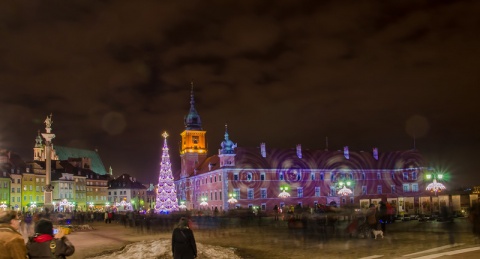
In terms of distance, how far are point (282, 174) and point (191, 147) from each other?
24.4m

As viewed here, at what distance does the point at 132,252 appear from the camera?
19859 mm

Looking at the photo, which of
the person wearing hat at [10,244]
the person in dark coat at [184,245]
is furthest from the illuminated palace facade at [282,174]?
the person wearing hat at [10,244]

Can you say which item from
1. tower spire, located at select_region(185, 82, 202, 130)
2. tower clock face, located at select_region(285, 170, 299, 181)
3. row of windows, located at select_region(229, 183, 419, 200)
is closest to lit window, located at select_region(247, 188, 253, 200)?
row of windows, located at select_region(229, 183, 419, 200)

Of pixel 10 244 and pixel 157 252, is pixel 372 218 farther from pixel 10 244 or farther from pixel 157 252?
pixel 10 244

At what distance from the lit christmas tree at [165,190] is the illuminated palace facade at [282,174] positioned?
28.9 feet

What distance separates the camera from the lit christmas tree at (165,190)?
72562 mm

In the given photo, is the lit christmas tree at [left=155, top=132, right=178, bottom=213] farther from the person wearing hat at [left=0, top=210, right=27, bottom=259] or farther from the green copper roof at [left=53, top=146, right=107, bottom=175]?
the green copper roof at [left=53, top=146, right=107, bottom=175]

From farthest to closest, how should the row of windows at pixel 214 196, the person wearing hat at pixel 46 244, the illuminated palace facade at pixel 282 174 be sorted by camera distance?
1. the row of windows at pixel 214 196
2. the illuminated palace facade at pixel 282 174
3. the person wearing hat at pixel 46 244

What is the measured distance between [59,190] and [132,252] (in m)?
109

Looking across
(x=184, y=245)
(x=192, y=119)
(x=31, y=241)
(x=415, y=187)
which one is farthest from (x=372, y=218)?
(x=192, y=119)

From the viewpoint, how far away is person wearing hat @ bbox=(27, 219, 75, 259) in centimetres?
770

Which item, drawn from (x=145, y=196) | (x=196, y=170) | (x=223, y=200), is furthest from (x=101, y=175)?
(x=223, y=200)

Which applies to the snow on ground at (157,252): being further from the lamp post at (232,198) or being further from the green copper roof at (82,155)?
the green copper roof at (82,155)

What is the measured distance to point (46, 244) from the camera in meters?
7.76
